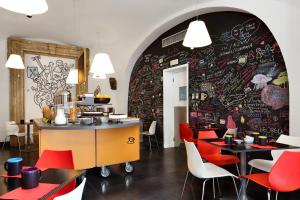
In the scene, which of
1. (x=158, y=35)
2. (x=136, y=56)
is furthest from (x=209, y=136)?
(x=136, y=56)

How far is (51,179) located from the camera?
145 cm

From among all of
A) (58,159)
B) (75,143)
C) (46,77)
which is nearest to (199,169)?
(58,159)

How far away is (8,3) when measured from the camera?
186cm

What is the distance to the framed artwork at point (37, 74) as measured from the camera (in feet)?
21.4

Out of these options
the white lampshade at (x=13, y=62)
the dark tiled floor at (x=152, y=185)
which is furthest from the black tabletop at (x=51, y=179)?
the white lampshade at (x=13, y=62)

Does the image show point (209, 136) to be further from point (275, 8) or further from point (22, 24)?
point (22, 24)

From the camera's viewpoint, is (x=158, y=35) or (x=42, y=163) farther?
(x=158, y=35)

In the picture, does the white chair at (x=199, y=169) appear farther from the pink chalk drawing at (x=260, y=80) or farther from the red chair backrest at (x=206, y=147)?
the pink chalk drawing at (x=260, y=80)

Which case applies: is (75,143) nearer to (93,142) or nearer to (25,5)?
(93,142)

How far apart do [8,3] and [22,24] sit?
4.42m

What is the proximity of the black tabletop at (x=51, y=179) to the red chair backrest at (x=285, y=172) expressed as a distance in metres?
1.59

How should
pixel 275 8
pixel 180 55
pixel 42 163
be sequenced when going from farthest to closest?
pixel 180 55, pixel 275 8, pixel 42 163

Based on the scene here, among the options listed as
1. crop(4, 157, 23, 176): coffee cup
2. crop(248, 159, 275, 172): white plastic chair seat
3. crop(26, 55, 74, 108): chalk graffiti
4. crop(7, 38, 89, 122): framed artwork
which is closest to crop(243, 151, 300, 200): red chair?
crop(248, 159, 275, 172): white plastic chair seat

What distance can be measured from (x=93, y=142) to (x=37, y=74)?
4.50 meters
